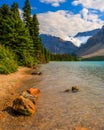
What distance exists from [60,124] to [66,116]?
1408 millimetres

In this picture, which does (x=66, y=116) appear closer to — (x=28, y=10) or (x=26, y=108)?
(x=26, y=108)

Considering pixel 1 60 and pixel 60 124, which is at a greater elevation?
pixel 1 60

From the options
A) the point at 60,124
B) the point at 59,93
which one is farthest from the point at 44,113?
the point at 59,93

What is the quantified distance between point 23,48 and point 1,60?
18.9 metres

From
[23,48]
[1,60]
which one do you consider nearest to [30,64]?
[23,48]

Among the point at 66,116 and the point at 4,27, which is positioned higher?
the point at 4,27

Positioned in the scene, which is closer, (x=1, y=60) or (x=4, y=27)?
(x=1, y=60)

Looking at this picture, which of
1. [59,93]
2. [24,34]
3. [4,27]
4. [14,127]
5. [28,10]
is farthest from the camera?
[28,10]

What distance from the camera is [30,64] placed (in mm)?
56719

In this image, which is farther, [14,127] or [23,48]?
[23,48]

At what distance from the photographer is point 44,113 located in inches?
569

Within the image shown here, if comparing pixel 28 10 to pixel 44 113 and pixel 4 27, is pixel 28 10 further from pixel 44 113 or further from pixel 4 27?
pixel 44 113

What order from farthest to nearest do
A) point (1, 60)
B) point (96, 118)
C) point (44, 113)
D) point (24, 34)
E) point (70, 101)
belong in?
point (24, 34)
point (1, 60)
point (70, 101)
point (44, 113)
point (96, 118)

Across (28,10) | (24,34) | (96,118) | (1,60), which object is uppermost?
(28,10)
